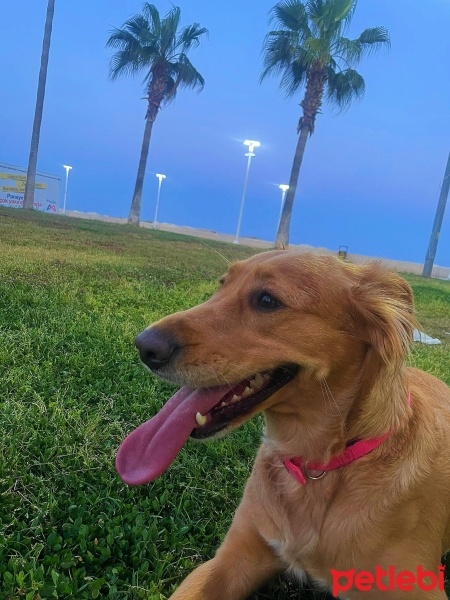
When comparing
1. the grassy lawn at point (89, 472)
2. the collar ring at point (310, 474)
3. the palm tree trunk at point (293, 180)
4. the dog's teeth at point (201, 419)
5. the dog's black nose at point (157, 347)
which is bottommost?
the grassy lawn at point (89, 472)

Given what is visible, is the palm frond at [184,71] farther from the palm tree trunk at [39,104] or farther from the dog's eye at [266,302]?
the dog's eye at [266,302]

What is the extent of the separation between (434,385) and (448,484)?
811mm

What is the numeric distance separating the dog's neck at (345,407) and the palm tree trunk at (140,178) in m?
27.2

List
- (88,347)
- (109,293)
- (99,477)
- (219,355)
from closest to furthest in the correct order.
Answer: (219,355) → (99,477) → (88,347) → (109,293)

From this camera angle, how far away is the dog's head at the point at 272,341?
1909mm

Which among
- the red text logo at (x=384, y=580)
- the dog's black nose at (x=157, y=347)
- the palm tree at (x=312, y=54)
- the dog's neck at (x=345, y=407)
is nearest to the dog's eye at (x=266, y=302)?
the dog's neck at (x=345, y=407)

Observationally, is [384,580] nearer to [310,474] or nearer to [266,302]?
[310,474]

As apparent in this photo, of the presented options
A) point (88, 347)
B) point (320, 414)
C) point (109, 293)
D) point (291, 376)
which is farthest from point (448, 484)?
point (109, 293)

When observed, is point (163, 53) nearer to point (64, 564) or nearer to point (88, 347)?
point (88, 347)

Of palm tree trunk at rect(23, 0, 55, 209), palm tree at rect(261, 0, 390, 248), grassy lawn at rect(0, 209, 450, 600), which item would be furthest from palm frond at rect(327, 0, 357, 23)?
grassy lawn at rect(0, 209, 450, 600)

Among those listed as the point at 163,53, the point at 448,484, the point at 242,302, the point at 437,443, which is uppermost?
the point at 163,53

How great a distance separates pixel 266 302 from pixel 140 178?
27110 mm

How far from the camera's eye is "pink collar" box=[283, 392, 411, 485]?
2.03 m

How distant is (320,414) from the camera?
6.81 feet
